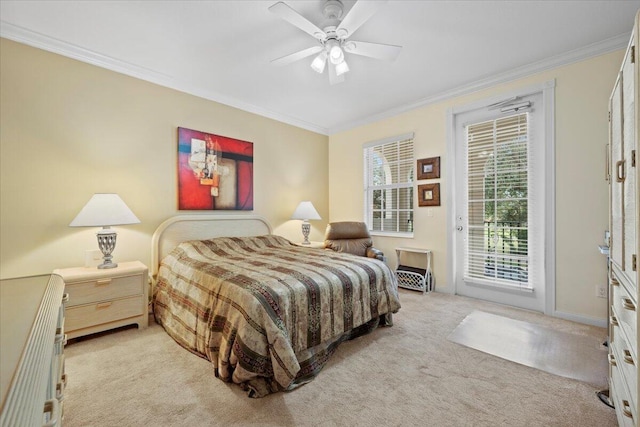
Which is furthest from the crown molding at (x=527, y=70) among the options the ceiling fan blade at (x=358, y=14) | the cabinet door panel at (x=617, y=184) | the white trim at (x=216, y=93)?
the ceiling fan blade at (x=358, y=14)

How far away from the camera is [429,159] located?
3779 millimetres

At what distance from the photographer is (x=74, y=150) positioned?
2596 mm

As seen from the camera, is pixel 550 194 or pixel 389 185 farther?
pixel 389 185

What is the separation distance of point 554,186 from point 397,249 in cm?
189

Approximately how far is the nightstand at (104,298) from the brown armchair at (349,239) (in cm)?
228

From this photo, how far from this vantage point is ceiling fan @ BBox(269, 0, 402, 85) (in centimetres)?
181

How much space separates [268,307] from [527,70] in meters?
3.56

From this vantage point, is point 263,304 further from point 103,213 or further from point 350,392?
point 103,213

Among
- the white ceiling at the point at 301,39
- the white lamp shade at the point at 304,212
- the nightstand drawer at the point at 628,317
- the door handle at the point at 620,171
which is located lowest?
the nightstand drawer at the point at 628,317

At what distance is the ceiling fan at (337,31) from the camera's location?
1810 millimetres

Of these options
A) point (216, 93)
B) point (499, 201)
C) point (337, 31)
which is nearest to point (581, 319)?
point (499, 201)

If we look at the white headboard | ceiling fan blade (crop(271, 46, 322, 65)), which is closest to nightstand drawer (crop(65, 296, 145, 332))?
the white headboard

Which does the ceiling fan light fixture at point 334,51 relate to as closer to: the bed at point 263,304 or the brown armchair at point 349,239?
the bed at point 263,304

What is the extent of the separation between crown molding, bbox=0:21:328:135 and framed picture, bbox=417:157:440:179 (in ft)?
7.96
